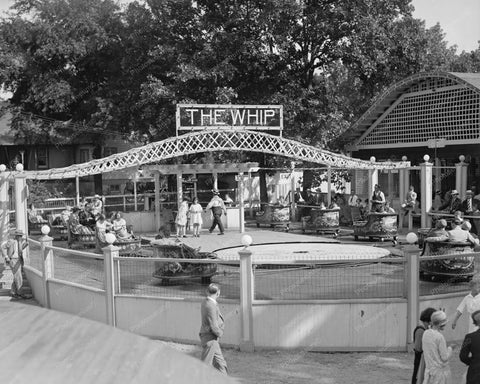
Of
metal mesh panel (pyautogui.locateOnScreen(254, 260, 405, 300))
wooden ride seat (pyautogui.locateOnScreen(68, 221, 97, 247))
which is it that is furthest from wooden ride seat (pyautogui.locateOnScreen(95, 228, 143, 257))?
metal mesh panel (pyautogui.locateOnScreen(254, 260, 405, 300))

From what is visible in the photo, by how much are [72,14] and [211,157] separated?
10.9 metres

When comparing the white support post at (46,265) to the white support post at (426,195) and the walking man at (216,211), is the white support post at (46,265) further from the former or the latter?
the white support post at (426,195)

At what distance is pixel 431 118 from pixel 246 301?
17701 mm

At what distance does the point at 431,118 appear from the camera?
85.1 ft

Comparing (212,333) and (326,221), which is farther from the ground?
(326,221)

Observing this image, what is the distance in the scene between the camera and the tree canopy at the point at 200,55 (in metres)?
28.0

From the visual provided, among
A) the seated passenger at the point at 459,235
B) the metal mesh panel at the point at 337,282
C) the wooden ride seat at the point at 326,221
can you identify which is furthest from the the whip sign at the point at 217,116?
the metal mesh panel at the point at 337,282

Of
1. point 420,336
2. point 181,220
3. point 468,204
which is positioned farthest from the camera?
point 181,220

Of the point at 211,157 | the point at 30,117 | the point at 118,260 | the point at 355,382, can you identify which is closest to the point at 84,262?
the point at 118,260

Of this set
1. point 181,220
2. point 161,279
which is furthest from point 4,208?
point 161,279

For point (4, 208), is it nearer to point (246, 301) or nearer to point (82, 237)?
point (82, 237)

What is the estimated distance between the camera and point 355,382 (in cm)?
891

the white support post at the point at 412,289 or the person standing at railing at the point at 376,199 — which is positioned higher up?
the person standing at railing at the point at 376,199

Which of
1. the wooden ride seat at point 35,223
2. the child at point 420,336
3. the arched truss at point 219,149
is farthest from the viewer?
the wooden ride seat at point 35,223
